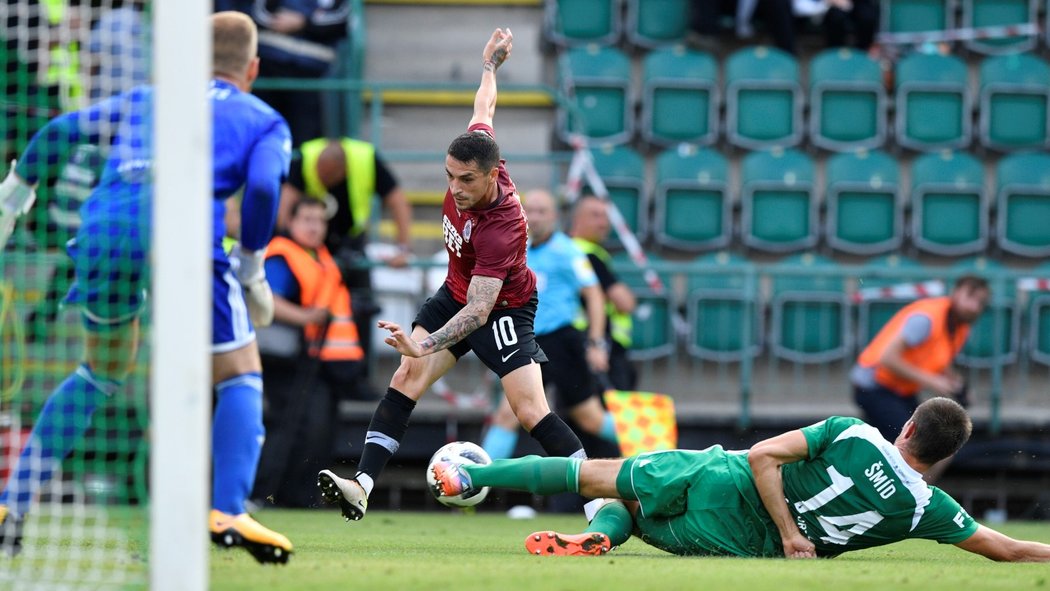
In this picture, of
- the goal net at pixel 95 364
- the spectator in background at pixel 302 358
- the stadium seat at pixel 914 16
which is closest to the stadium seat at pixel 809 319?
the stadium seat at pixel 914 16

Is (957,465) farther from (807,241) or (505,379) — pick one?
(505,379)

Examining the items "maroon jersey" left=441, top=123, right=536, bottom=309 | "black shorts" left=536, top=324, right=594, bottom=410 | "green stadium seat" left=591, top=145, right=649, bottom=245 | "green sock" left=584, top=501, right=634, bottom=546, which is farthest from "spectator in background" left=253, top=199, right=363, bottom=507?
"green sock" left=584, top=501, right=634, bottom=546

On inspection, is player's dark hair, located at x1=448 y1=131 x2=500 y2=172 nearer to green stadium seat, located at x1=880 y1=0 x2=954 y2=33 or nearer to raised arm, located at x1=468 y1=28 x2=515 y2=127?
raised arm, located at x1=468 y1=28 x2=515 y2=127

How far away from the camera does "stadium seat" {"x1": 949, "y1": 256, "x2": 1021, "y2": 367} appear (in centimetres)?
1098

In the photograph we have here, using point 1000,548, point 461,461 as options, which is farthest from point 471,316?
point 1000,548

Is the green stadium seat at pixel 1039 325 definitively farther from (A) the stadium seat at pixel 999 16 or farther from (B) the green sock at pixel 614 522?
(B) the green sock at pixel 614 522

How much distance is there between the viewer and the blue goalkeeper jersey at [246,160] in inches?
214

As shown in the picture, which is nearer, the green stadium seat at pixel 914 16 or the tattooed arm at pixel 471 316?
the tattooed arm at pixel 471 316

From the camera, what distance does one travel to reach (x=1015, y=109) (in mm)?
13133

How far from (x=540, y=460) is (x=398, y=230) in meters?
5.03

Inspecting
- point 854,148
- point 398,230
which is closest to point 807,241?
point 854,148

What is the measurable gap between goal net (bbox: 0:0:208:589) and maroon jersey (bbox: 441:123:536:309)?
1.45 metres

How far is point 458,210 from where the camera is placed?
20.7ft

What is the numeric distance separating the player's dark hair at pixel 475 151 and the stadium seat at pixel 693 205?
645 centimetres
